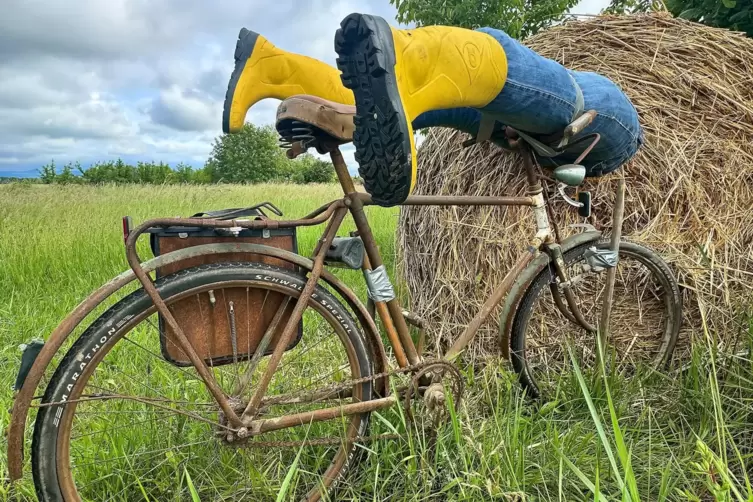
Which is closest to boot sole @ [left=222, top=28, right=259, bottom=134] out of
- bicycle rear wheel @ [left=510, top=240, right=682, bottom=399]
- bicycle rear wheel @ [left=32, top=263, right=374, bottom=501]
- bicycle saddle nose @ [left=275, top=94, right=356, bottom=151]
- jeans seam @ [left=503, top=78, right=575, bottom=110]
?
bicycle saddle nose @ [left=275, top=94, right=356, bottom=151]

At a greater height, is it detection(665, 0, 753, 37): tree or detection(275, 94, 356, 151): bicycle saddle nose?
detection(665, 0, 753, 37): tree

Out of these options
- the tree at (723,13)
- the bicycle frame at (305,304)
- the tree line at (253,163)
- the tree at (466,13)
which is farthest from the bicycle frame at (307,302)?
the tree line at (253,163)

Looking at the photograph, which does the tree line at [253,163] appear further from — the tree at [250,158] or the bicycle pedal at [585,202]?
the bicycle pedal at [585,202]

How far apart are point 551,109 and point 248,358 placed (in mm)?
1324

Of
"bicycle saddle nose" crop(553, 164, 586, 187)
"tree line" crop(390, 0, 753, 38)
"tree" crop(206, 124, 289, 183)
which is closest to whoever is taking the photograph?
"bicycle saddle nose" crop(553, 164, 586, 187)

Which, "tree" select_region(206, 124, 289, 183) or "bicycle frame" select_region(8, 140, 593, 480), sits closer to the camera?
"bicycle frame" select_region(8, 140, 593, 480)

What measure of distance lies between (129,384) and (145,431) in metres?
0.50

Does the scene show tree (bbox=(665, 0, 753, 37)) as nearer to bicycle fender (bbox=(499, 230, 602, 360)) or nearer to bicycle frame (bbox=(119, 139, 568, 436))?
bicycle fender (bbox=(499, 230, 602, 360))

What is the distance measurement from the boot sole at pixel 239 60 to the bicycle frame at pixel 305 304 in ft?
1.03

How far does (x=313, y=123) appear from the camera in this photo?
139 centimetres

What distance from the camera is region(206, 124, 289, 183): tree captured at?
42.2 metres

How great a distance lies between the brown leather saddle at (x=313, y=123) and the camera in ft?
4.59

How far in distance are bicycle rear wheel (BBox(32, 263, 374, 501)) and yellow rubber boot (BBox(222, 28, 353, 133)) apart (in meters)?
0.46

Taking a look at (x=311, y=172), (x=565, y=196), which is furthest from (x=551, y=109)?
(x=311, y=172)
